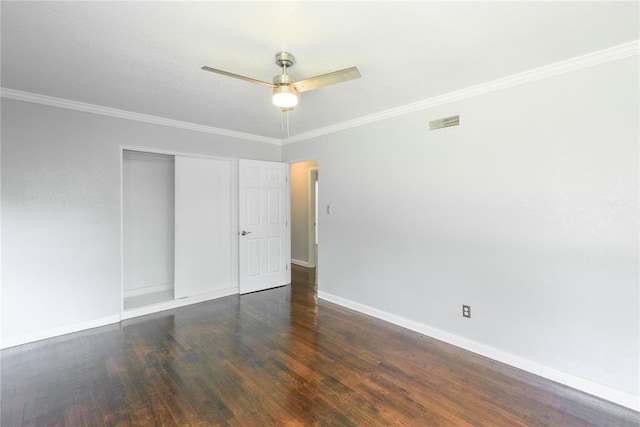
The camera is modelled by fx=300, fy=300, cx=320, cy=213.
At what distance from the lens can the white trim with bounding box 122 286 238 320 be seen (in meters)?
3.82

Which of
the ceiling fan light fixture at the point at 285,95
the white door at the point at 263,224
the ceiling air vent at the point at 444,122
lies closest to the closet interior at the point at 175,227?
the white door at the point at 263,224

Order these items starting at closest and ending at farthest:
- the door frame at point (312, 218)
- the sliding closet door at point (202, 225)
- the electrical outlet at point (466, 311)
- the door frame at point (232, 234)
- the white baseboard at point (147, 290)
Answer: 1. the electrical outlet at point (466, 311)
2. the door frame at point (232, 234)
3. the sliding closet door at point (202, 225)
4. the white baseboard at point (147, 290)
5. the door frame at point (312, 218)

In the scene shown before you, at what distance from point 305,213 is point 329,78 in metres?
4.64

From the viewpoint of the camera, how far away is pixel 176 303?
421cm

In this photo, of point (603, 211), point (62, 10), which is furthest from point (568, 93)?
point (62, 10)

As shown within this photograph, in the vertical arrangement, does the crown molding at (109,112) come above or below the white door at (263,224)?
above

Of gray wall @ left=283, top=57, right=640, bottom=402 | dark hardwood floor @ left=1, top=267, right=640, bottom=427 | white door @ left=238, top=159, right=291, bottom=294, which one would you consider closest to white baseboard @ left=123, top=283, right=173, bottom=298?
dark hardwood floor @ left=1, top=267, right=640, bottom=427

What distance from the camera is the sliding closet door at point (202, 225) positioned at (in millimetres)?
4336

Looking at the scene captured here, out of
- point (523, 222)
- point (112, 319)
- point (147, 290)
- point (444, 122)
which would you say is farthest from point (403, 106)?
point (147, 290)

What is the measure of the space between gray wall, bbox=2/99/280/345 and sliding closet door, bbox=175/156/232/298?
2.49 ft

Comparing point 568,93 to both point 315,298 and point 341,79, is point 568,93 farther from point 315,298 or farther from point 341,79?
point 315,298

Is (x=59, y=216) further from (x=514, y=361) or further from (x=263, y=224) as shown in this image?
(x=514, y=361)

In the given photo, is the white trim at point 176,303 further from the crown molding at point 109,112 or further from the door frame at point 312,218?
the crown molding at point 109,112

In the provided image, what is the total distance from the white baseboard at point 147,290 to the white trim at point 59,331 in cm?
90
